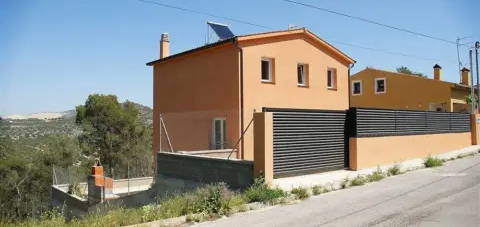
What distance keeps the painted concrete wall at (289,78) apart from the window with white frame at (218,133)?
110cm

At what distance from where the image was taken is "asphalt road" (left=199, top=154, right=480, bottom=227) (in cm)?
769

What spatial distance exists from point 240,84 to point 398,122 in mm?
→ 6491

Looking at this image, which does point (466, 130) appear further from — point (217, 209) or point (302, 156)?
point (217, 209)

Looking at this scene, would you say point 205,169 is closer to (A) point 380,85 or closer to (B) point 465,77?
(A) point 380,85

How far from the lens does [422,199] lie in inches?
383

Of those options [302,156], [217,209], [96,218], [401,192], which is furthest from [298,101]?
[96,218]

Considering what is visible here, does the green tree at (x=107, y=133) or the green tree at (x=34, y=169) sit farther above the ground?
the green tree at (x=107, y=133)

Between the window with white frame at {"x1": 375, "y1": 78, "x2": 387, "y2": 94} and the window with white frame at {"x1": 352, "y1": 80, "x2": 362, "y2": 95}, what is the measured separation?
168cm

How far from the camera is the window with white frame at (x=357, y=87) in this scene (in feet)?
128

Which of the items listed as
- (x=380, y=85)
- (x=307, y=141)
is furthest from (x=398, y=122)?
(x=380, y=85)

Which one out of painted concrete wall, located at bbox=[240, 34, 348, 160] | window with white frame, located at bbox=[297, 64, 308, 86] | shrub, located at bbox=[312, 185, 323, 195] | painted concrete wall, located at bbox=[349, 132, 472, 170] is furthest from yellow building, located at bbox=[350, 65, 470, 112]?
shrub, located at bbox=[312, 185, 323, 195]

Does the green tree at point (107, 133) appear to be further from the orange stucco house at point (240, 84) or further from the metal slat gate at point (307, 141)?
the metal slat gate at point (307, 141)

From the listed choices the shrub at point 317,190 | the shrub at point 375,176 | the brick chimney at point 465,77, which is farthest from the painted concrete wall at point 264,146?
the brick chimney at point 465,77

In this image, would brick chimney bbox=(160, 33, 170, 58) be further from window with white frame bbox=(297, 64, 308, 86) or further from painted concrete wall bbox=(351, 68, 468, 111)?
painted concrete wall bbox=(351, 68, 468, 111)
